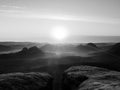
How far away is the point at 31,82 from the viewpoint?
50.1 feet

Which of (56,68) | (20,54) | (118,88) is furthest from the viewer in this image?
(20,54)

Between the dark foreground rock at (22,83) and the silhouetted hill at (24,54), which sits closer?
the dark foreground rock at (22,83)

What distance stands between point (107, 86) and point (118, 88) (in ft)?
3.14

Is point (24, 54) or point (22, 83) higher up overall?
point (24, 54)

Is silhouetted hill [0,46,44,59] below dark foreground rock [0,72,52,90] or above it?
above

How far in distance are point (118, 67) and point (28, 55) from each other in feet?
75.0

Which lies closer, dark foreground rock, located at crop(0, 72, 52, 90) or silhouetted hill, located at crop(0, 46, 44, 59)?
dark foreground rock, located at crop(0, 72, 52, 90)

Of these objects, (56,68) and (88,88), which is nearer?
(88,88)

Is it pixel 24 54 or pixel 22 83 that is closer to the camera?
pixel 22 83

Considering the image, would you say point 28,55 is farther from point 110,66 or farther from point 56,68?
point 110,66

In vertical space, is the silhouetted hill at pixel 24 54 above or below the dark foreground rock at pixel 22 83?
above

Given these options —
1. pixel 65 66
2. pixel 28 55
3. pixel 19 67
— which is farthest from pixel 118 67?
pixel 28 55

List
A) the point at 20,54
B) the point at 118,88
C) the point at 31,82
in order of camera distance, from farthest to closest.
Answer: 1. the point at 20,54
2. the point at 31,82
3. the point at 118,88

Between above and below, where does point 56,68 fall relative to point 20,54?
below
